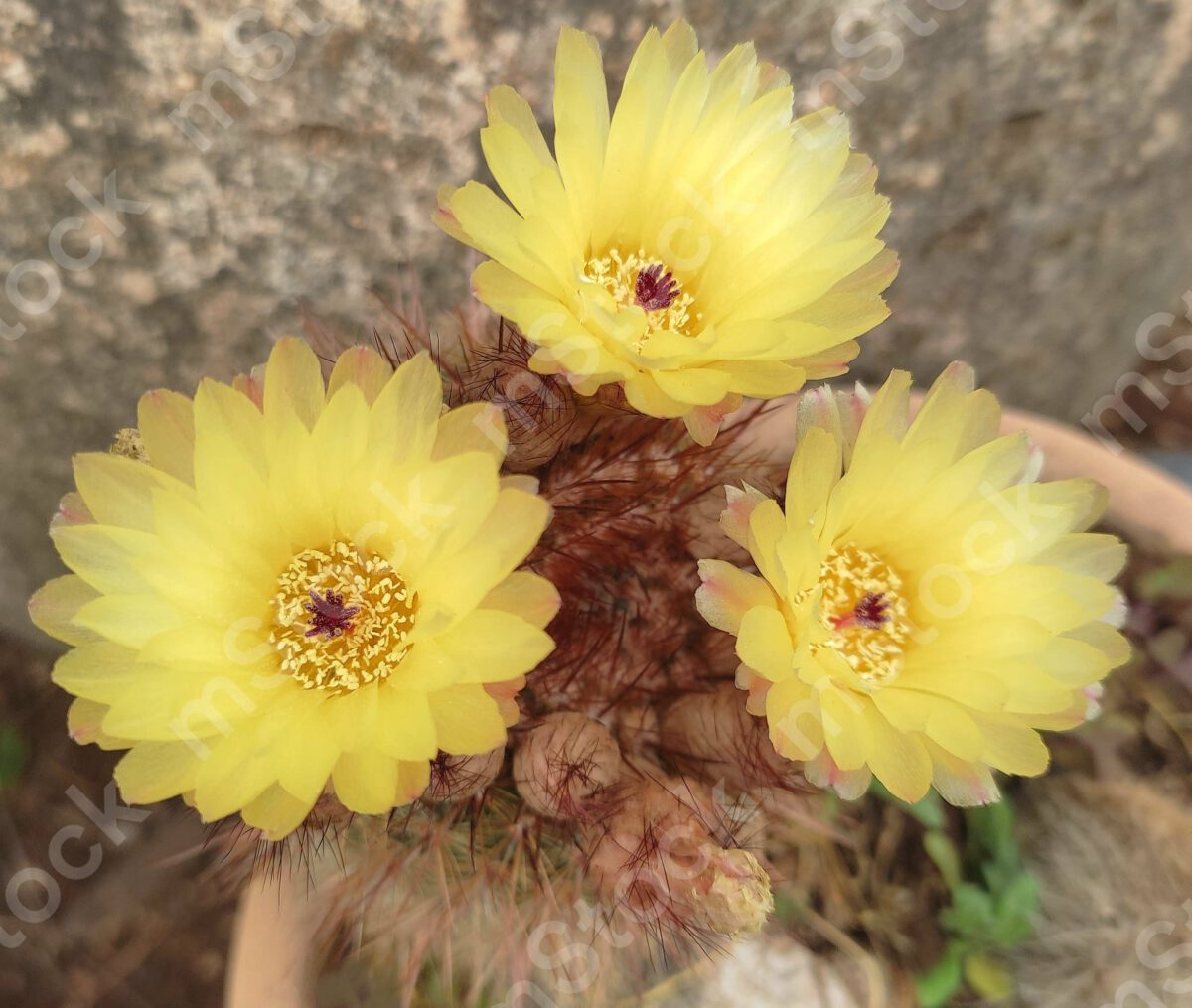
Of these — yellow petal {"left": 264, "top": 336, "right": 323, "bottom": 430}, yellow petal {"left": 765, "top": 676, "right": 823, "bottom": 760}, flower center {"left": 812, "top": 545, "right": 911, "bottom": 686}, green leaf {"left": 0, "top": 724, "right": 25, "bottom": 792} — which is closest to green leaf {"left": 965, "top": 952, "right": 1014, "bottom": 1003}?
flower center {"left": 812, "top": 545, "right": 911, "bottom": 686}

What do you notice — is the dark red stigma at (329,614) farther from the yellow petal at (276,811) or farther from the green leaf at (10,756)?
the green leaf at (10,756)

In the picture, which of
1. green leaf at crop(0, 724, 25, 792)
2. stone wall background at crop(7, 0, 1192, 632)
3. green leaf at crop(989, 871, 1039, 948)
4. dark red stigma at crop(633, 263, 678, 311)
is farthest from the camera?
green leaf at crop(0, 724, 25, 792)

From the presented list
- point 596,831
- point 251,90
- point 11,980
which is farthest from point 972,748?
point 11,980

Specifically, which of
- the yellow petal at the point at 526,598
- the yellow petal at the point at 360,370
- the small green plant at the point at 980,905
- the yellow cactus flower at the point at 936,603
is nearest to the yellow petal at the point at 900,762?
the yellow cactus flower at the point at 936,603

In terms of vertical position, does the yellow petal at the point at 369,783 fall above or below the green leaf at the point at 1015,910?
above

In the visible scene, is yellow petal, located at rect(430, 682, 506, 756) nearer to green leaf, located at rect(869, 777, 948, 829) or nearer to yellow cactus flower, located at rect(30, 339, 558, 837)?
yellow cactus flower, located at rect(30, 339, 558, 837)

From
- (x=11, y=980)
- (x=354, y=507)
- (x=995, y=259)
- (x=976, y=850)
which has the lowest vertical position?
(x=11, y=980)

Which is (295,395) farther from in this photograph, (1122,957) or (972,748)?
(1122,957)
